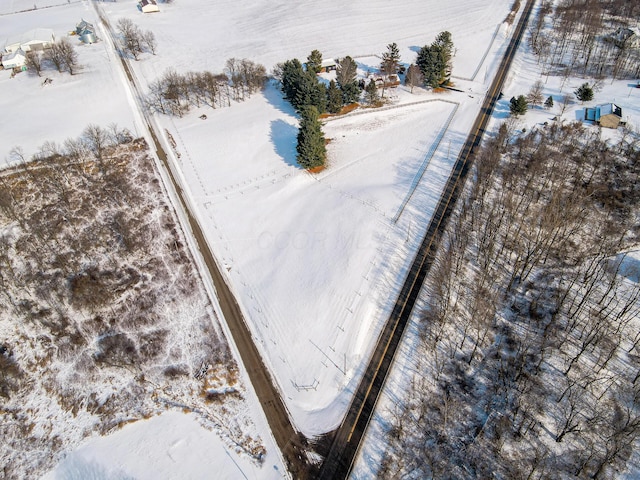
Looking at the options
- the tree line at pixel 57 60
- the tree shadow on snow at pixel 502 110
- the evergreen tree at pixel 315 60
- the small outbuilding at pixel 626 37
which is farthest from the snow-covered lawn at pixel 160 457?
the small outbuilding at pixel 626 37

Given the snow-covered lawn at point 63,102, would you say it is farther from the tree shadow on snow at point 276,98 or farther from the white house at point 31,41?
the tree shadow on snow at point 276,98

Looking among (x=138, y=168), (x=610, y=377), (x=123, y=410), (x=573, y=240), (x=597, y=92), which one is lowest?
(x=123, y=410)

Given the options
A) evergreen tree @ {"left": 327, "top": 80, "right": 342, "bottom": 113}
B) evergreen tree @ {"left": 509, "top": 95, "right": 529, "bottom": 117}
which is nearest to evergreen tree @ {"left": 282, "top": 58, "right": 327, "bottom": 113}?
evergreen tree @ {"left": 327, "top": 80, "right": 342, "bottom": 113}

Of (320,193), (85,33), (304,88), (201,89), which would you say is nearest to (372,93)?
(304,88)

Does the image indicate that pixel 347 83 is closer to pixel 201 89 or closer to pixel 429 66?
pixel 429 66

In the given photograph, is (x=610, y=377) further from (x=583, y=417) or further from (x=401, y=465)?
(x=401, y=465)

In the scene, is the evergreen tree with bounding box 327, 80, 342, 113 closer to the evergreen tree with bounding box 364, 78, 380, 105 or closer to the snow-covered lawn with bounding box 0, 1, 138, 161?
the evergreen tree with bounding box 364, 78, 380, 105

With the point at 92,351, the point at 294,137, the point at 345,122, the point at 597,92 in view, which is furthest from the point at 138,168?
the point at 597,92
